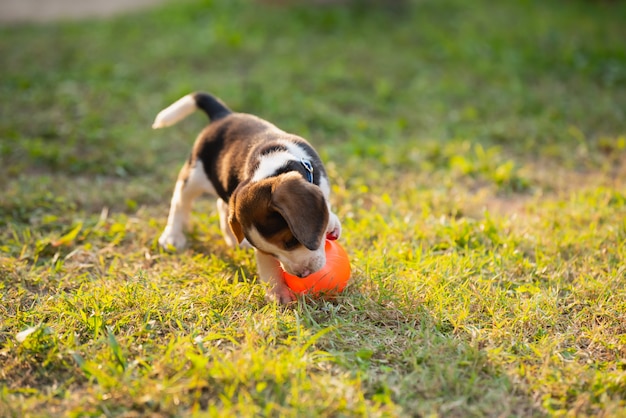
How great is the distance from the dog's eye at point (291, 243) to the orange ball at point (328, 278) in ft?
1.20

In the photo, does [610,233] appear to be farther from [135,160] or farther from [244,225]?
[135,160]

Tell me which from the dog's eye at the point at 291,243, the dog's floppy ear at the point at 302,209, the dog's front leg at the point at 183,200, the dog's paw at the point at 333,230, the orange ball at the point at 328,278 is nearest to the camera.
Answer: the dog's floppy ear at the point at 302,209

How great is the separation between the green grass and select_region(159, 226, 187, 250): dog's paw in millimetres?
84

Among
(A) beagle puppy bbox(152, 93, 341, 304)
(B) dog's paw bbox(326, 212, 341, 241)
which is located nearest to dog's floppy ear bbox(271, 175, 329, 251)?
(A) beagle puppy bbox(152, 93, 341, 304)

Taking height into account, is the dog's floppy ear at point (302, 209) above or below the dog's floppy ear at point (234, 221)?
above

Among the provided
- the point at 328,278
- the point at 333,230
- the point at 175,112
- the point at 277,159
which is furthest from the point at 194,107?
the point at 328,278

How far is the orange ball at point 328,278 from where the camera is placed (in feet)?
13.1

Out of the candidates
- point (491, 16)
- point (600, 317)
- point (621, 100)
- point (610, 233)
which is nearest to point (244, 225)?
point (600, 317)

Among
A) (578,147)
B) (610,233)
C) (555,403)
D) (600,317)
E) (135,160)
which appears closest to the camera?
(555,403)

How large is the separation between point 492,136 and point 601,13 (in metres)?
6.47

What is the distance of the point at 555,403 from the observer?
3287 mm

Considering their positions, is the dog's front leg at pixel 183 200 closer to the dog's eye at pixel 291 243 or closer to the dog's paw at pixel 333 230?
the dog's paw at pixel 333 230

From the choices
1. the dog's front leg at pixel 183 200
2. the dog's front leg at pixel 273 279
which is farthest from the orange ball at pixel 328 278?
the dog's front leg at pixel 183 200

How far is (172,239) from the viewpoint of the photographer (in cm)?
499
